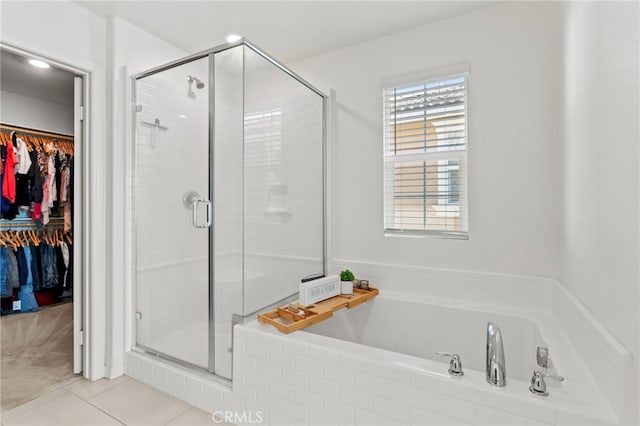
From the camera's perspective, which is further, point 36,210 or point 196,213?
point 36,210

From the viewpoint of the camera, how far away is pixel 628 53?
40.8 inches

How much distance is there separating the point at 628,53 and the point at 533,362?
5.09 ft

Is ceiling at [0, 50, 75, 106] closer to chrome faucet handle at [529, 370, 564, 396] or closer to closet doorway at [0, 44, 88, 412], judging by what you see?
closet doorway at [0, 44, 88, 412]

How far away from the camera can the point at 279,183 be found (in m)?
2.24

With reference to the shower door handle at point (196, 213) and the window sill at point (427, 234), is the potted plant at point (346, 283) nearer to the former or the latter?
the window sill at point (427, 234)

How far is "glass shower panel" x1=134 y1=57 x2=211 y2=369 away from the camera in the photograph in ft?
6.86

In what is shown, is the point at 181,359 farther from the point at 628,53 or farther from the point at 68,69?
the point at 628,53

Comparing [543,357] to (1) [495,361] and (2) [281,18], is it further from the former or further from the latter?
(2) [281,18]

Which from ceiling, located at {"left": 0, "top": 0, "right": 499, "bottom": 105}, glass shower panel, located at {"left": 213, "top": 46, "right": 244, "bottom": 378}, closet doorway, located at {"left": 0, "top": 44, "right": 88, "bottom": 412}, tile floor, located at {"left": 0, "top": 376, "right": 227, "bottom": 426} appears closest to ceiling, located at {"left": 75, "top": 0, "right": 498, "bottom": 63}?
ceiling, located at {"left": 0, "top": 0, "right": 499, "bottom": 105}

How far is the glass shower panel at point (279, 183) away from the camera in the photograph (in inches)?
78.7

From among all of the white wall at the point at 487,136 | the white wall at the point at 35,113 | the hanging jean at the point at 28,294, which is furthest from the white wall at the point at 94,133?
the hanging jean at the point at 28,294

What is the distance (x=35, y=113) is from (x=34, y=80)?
75cm

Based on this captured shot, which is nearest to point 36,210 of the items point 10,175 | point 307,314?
point 10,175

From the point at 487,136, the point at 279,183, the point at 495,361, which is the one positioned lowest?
the point at 495,361
